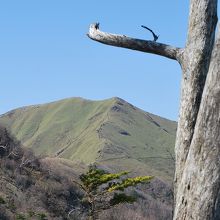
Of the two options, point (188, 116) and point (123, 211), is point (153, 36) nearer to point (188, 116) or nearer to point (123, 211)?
point (188, 116)

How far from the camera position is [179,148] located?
522cm

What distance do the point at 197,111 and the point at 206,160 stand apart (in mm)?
643

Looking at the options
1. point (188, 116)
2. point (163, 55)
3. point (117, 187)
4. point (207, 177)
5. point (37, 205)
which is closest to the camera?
point (207, 177)

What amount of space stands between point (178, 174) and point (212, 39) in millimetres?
1231

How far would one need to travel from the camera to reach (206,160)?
4.63 meters

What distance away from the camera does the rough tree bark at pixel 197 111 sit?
4605 mm

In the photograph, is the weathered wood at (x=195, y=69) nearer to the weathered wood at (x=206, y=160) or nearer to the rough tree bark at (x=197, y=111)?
the rough tree bark at (x=197, y=111)

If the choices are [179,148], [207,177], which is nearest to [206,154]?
[207,177]

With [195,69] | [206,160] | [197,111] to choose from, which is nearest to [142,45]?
[195,69]

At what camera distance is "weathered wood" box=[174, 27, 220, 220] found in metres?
4.59

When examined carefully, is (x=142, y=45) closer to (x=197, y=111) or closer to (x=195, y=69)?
(x=195, y=69)

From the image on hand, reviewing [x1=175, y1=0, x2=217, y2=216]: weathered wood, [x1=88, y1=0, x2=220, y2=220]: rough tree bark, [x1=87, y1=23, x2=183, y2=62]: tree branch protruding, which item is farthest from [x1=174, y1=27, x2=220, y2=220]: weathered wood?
[x1=87, y1=23, x2=183, y2=62]: tree branch protruding

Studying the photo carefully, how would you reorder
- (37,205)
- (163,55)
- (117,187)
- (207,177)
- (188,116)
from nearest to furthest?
(207,177), (188,116), (163,55), (117,187), (37,205)

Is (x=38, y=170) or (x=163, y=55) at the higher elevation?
(x=163, y=55)
